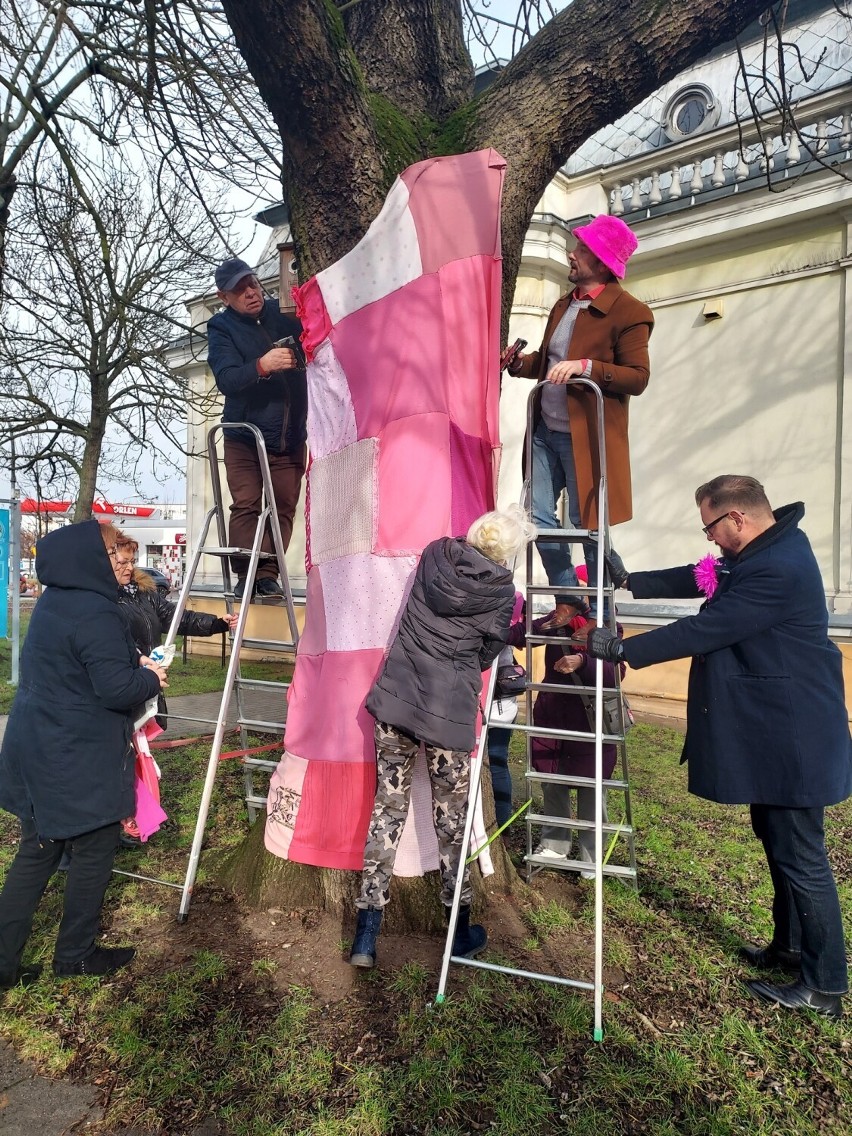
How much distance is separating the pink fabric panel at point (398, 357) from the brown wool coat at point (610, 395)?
0.65 meters

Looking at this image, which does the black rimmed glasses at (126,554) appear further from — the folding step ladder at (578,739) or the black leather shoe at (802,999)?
the black leather shoe at (802,999)

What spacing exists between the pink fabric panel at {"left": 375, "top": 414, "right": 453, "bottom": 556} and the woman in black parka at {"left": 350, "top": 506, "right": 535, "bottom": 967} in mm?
324

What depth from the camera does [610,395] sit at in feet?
10.9

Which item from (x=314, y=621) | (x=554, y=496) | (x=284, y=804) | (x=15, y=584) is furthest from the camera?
(x=15, y=584)

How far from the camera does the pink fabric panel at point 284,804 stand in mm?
3154

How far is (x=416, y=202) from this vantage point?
3.12m

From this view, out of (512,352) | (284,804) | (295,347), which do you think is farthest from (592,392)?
(284,804)

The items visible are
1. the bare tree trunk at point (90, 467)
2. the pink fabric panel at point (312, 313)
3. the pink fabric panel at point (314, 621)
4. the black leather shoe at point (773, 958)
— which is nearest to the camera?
the black leather shoe at point (773, 958)

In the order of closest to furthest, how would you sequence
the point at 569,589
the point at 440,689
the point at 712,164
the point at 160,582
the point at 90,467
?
the point at 440,689, the point at 569,589, the point at 712,164, the point at 90,467, the point at 160,582

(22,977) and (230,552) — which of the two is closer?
(22,977)

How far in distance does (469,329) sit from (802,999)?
8.96 feet

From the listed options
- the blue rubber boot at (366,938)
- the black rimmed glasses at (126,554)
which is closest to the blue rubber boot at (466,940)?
the blue rubber boot at (366,938)

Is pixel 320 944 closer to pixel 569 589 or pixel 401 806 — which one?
pixel 401 806

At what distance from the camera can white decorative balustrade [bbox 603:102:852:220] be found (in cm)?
768
